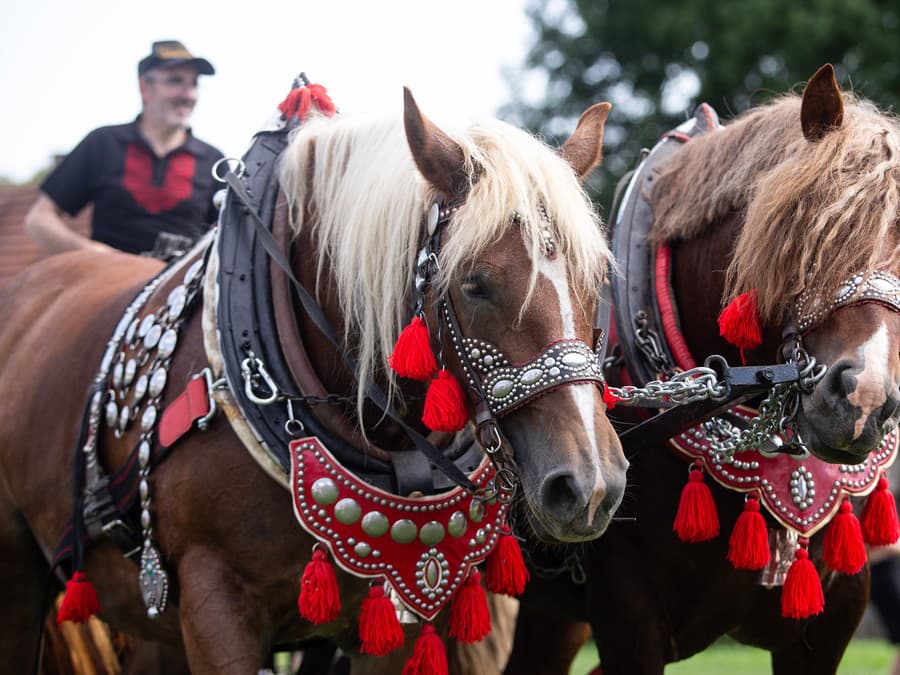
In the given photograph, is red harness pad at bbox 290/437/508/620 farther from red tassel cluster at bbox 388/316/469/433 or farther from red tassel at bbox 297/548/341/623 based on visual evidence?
red tassel cluster at bbox 388/316/469/433

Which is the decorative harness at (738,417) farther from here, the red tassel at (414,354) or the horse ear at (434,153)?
the horse ear at (434,153)

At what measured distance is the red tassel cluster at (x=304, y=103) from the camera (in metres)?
2.99

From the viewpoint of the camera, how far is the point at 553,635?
369 cm

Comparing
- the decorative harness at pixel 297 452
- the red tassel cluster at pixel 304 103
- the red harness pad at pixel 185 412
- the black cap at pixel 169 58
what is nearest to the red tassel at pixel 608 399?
the decorative harness at pixel 297 452

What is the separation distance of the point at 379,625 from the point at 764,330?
3.56 feet

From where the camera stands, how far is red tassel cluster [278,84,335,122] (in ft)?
9.82

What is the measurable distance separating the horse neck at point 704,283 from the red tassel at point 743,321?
0.69 ft

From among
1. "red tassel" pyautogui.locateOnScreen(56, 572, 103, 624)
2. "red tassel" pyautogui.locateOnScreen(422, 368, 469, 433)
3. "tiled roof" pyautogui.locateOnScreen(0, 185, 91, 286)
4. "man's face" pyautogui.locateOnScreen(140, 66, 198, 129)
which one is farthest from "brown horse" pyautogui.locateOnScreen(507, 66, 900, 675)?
"tiled roof" pyautogui.locateOnScreen(0, 185, 91, 286)

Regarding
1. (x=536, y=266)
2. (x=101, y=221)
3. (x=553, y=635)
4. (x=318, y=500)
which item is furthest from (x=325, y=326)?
(x=101, y=221)

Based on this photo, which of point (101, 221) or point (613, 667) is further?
point (101, 221)

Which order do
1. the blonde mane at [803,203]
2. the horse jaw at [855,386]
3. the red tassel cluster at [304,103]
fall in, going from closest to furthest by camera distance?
the horse jaw at [855,386]
the blonde mane at [803,203]
the red tassel cluster at [304,103]

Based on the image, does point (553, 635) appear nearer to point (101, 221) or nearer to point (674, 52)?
point (101, 221)

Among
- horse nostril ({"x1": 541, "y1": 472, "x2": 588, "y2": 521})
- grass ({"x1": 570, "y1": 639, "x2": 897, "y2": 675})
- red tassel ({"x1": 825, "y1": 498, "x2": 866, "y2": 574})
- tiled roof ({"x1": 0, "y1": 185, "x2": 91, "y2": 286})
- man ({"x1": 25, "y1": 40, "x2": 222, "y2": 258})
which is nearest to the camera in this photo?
horse nostril ({"x1": 541, "y1": 472, "x2": 588, "y2": 521})

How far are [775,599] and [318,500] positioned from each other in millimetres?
1255
